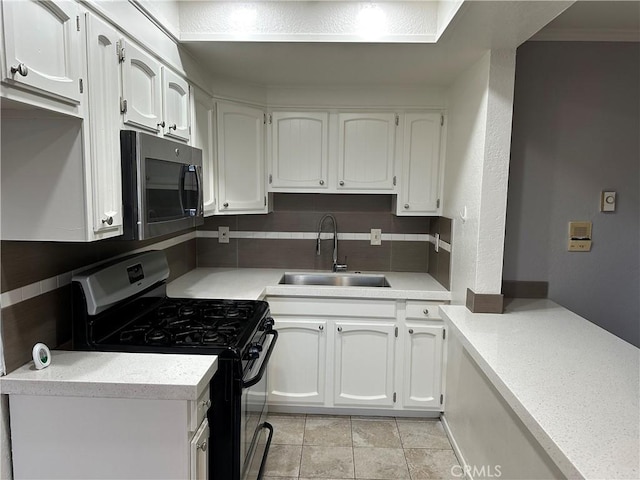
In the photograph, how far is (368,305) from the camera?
2.64m

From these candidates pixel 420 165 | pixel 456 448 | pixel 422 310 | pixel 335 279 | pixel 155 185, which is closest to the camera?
pixel 155 185

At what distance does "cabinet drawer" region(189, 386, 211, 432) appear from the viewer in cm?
136

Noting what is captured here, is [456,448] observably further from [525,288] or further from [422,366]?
[525,288]

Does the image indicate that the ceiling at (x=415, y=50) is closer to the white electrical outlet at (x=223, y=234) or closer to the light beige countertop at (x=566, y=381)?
the white electrical outlet at (x=223, y=234)

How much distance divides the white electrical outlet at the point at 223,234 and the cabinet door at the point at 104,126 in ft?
5.61

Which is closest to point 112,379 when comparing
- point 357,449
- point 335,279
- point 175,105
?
point 175,105

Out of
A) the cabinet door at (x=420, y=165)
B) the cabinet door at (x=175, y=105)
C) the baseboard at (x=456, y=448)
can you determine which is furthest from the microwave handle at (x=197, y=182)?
the baseboard at (x=456, y=448)

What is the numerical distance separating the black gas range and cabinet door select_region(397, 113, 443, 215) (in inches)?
52.8

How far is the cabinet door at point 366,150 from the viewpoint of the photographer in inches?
112

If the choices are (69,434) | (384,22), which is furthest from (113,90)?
(384,22)

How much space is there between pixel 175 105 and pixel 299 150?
1.02 m

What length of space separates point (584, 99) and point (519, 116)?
361 mm

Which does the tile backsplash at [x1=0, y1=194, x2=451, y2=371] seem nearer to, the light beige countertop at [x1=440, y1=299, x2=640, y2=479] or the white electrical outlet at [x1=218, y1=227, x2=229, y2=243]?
the white electrical outlet at [x1=218, y1=227, x2=229, y2=243]

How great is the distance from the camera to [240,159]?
2.75m
